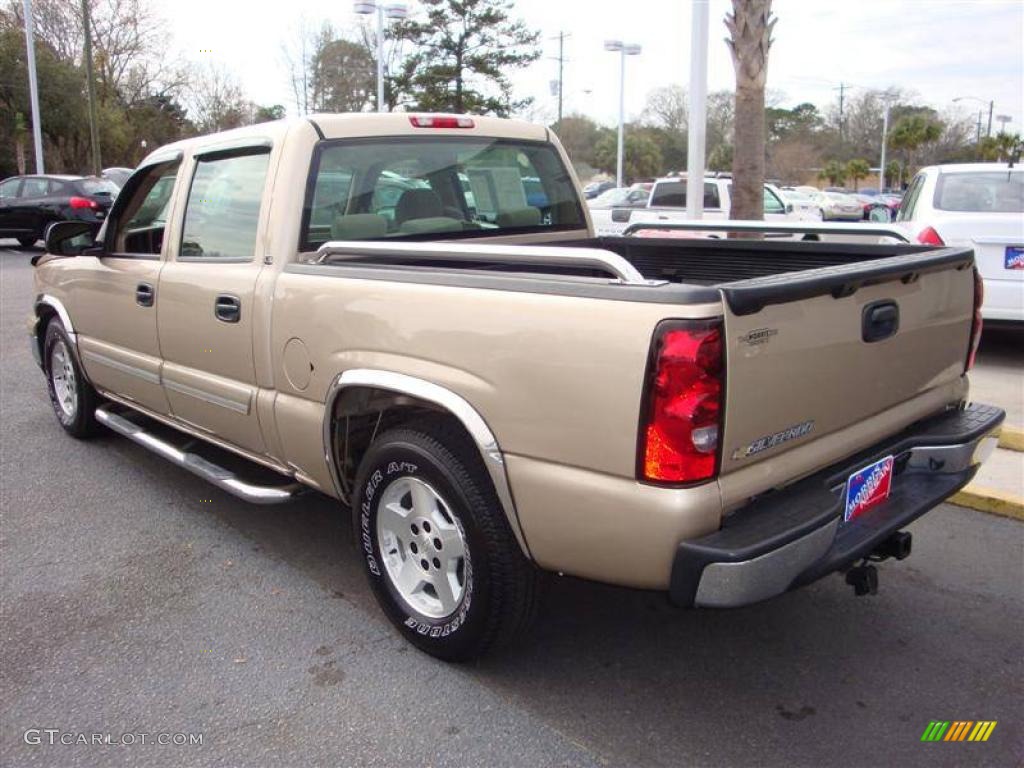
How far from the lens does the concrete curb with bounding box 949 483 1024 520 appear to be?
4668 millimetres

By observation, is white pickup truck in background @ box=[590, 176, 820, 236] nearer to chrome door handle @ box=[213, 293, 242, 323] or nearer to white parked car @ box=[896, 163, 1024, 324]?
white parked car @ box=[896, 163, 1024, 324]

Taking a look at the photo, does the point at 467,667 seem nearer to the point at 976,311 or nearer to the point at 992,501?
the point at 976,311

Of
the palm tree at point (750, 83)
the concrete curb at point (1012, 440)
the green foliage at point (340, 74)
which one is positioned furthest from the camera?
the green foliage at point (340, 74)

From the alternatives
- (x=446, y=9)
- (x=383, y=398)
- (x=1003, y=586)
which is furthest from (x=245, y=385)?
(x=446, y=9)

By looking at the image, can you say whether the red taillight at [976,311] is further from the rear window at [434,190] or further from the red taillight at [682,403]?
the rear window at [434,190]

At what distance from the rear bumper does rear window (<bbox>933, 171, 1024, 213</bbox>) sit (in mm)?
5716

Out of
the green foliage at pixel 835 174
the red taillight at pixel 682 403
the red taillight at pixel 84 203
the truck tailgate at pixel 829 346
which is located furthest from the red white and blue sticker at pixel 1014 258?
the green foliage at pixel 835 174

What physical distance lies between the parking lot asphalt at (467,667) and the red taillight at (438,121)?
6.67 feet

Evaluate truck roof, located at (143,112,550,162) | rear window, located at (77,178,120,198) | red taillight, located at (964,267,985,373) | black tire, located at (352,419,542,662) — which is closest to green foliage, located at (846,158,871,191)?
rear window, located at (77,178,120,198)

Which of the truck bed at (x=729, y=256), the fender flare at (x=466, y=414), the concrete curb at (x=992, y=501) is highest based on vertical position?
the truck bed at (x=729, y=256)

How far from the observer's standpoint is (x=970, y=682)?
3123 millimetres

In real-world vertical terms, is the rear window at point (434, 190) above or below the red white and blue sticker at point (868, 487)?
above

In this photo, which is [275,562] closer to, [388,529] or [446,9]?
[388,529]

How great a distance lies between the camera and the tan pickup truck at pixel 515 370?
2488 mm
